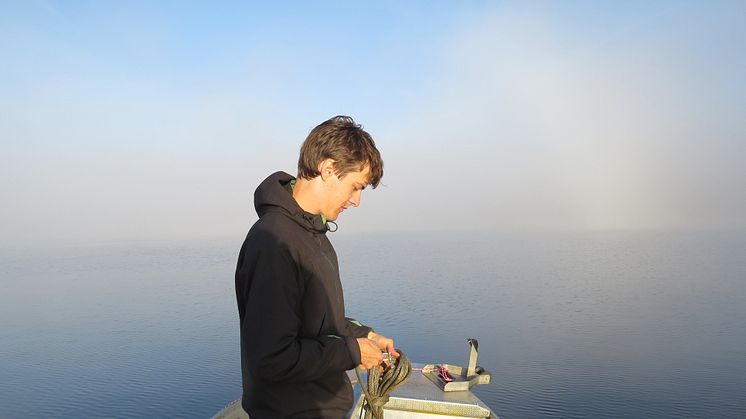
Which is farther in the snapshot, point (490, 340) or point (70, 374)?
point (490, 340)

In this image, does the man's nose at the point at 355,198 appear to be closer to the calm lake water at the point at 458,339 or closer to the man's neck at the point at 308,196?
the man's neck at the point at 308,196

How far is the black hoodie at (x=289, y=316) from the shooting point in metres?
1.48

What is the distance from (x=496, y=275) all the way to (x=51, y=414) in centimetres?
1852

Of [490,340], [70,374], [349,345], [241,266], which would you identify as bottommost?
[70,374]

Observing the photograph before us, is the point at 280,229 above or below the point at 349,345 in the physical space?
above

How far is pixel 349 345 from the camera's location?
64.2 inches

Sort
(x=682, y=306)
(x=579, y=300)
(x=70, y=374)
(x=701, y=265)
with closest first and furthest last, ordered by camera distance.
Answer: (x=70, y=374) → (x=682, y=306) → (x=579, y=300) → (x=701, y=265)

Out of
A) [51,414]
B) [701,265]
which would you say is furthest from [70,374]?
[701,265]

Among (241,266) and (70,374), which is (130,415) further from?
(241,266)


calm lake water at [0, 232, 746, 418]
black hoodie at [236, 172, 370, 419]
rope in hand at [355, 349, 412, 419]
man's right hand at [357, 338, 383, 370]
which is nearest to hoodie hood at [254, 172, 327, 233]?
black hoodie at [236, 172, 370, 419]

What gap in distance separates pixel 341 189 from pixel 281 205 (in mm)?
224

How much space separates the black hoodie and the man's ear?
134mm

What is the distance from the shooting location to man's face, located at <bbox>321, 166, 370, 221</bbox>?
5.72ft

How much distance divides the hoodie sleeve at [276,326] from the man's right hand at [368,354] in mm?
166
